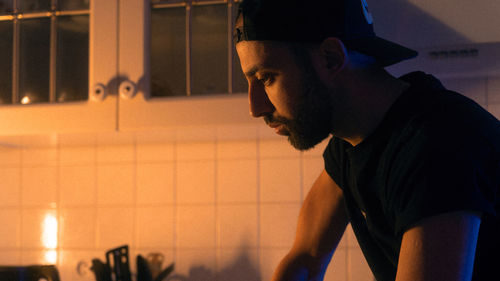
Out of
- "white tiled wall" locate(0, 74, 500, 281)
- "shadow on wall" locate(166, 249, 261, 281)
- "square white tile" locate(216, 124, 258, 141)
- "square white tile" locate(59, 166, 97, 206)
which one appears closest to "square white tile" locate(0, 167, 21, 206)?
"white tiled wall" locate(0, 74, 500, 281)

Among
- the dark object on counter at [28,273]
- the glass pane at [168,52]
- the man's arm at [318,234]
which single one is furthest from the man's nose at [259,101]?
the dark object on counter at [28,273]

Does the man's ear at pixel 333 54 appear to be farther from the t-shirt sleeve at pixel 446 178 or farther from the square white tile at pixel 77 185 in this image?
the square white tile at pixel 77 185

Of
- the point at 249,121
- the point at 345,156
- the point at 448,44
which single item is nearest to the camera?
the point at 345,156

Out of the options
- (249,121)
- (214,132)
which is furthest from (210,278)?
(249,121)

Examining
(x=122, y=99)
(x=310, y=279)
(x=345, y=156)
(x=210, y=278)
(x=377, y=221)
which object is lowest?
(x=210, y=278)

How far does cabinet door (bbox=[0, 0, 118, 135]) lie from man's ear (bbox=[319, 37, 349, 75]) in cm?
Answer: 68

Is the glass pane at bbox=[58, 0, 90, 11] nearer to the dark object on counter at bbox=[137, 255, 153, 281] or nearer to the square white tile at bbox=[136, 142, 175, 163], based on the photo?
the square white tile at bbox=[136, 142, 175, 163]

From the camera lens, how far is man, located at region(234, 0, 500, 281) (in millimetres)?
597

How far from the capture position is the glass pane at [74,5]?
4.46 ft

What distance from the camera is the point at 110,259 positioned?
1638mm

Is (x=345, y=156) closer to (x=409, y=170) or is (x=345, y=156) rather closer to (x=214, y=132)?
(x=409, y=170)

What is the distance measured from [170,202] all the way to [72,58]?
566 millimetres

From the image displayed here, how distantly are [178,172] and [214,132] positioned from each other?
30 cm

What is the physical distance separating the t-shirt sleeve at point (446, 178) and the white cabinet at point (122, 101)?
2.13 feet
